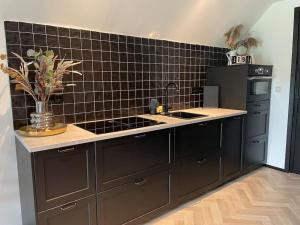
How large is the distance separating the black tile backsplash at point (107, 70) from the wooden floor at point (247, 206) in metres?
1.15

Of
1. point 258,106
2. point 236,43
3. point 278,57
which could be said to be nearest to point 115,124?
point 258,106

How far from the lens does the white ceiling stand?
75.7 inches

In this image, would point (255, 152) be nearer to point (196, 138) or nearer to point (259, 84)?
point (259, 84)

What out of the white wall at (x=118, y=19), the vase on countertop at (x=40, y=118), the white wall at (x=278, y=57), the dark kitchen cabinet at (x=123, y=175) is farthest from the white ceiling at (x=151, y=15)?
the dark kitchen cabinet at (x=123, y=175)

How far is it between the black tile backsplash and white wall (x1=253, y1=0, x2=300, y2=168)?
929 millimetres

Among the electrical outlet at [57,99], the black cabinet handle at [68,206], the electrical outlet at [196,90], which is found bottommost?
the black cabinet handle at [68,206]

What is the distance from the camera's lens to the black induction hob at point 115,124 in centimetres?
199

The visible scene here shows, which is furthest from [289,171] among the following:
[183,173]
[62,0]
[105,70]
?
[62,0]

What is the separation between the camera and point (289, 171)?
3.30 metres

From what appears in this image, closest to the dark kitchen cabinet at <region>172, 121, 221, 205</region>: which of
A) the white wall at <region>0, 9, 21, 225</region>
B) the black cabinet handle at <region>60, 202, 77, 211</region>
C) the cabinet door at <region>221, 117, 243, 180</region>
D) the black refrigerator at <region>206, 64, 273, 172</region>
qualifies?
the cabinet door at <region>221, 117, 243, 180</region>

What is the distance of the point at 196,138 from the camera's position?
249 cm

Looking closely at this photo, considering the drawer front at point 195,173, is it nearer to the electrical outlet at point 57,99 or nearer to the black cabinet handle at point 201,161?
the black cabinet handle at point 201,161

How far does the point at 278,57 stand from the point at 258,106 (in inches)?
28.4

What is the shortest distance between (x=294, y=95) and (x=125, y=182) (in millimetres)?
2486
